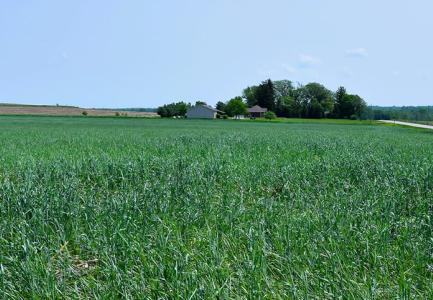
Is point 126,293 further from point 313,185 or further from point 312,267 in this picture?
point 313,185

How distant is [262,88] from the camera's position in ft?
394

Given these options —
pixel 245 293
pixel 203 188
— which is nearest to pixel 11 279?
pixel 245 293

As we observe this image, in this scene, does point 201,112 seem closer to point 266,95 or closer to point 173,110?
point 173,110

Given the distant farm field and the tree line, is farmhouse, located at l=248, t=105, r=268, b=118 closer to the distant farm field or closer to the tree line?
the tree line

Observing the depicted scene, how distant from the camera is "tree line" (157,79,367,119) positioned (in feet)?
352

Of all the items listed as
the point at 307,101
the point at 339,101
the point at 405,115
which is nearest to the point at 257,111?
the point at 307,101

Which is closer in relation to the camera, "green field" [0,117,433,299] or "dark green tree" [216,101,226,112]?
"green field" [0,117,433,299]

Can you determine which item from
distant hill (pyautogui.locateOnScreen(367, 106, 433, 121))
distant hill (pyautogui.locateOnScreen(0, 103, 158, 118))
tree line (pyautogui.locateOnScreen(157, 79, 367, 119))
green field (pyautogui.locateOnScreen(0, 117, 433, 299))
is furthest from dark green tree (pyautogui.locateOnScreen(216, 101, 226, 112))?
green field (pyautogui.locateOnScreen(0, 117, 433, 299))

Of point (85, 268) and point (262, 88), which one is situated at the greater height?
point (262, 88)

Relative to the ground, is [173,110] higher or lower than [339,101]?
lower

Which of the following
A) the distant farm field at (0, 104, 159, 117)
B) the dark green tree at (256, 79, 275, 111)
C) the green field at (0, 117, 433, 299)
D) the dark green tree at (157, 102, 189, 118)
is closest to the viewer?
the green field at (0, 117, 433, 299)

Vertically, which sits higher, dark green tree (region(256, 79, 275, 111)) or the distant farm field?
dark green tree (region(256, 79, 275, 111))

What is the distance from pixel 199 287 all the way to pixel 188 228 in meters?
1.70

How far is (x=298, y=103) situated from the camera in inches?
4833
